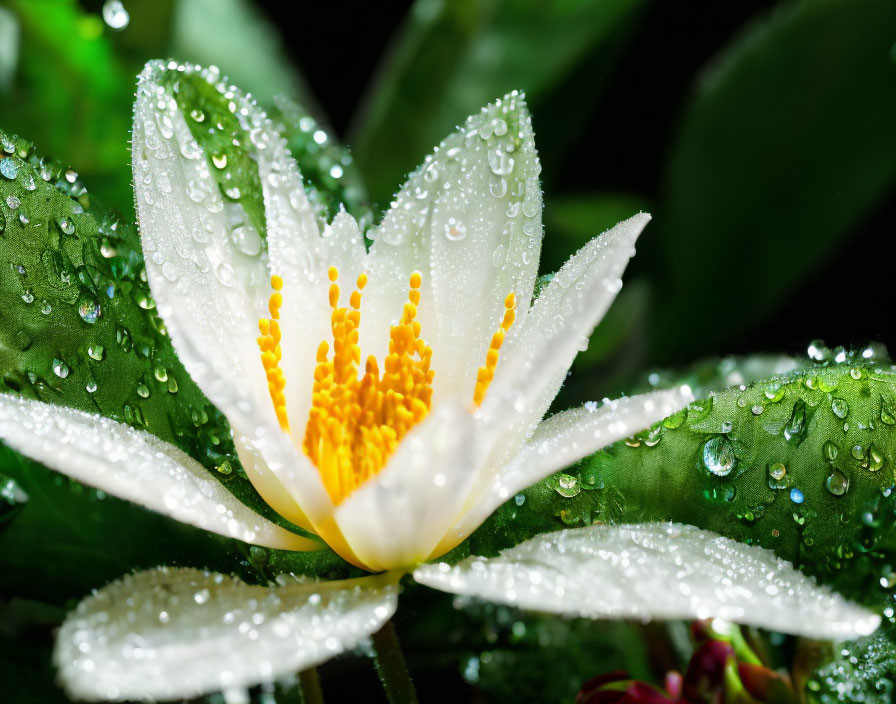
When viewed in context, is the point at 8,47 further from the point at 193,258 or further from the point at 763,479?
the point at 763,479

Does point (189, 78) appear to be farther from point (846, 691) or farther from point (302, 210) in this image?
point (846, 691)

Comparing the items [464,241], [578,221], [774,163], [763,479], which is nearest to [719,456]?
[763,479]

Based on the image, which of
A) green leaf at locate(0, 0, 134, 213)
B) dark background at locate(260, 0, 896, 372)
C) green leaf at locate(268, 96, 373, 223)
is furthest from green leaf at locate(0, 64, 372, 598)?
dark background at locate(260, 0, 896, 372)

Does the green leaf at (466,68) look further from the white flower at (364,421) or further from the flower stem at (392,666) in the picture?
the flower stem at (392,666)

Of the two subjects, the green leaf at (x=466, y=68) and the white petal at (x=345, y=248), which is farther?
the green leaf at (x=466, y=68)

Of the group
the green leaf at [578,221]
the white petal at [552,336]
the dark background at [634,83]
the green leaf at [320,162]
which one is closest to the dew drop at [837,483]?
the white petal at [552,336]

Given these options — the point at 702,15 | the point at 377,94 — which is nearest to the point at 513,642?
the point at 377,94
